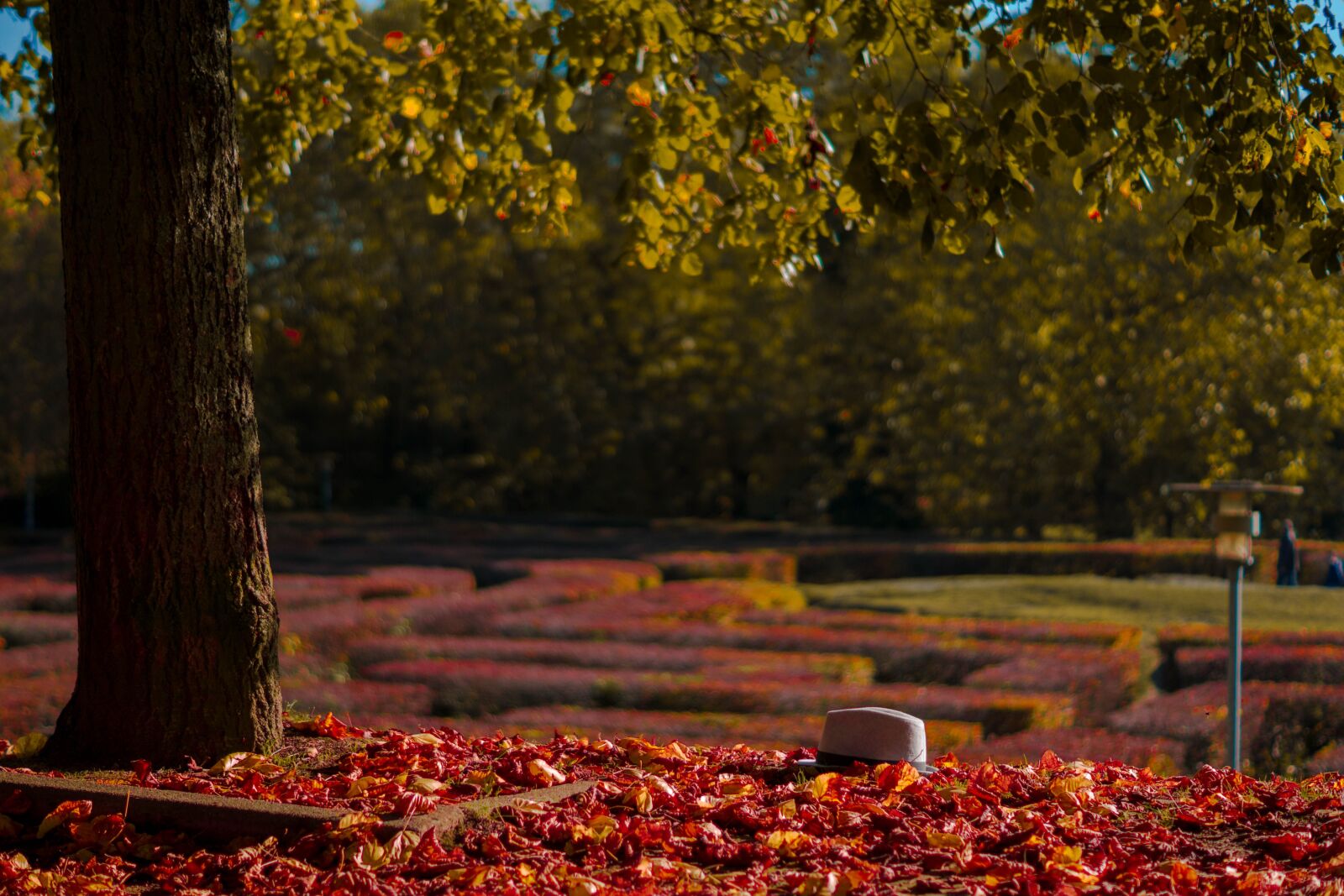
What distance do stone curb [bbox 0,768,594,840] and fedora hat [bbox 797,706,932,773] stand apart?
0.87 m

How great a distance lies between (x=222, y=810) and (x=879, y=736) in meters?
2.05

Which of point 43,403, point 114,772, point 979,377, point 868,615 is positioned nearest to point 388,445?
point 43,403

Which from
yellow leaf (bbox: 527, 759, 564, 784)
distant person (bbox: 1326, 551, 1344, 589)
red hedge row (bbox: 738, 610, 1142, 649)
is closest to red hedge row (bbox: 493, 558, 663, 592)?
red hedge row (bbox: 738, 610, 1142, 649)

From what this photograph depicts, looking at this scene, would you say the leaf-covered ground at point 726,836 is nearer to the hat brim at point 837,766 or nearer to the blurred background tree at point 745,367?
the hat brim at point 837,766

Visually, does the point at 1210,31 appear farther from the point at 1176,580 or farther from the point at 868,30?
the point at 1176,580

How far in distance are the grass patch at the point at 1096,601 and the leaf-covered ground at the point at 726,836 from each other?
21.2 feet

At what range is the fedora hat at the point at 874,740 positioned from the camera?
4.64 meters

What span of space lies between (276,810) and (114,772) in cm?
95

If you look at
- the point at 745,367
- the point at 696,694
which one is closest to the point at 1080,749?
the point at 696,694

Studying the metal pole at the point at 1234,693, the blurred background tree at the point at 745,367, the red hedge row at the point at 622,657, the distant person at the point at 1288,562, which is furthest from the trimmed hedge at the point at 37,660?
the distant person at the point at 1288,562

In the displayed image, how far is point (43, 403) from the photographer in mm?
20297

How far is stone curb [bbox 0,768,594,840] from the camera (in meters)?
3.91

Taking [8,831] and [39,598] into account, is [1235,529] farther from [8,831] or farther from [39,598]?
[39,598]

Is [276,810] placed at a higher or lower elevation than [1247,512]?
lower
